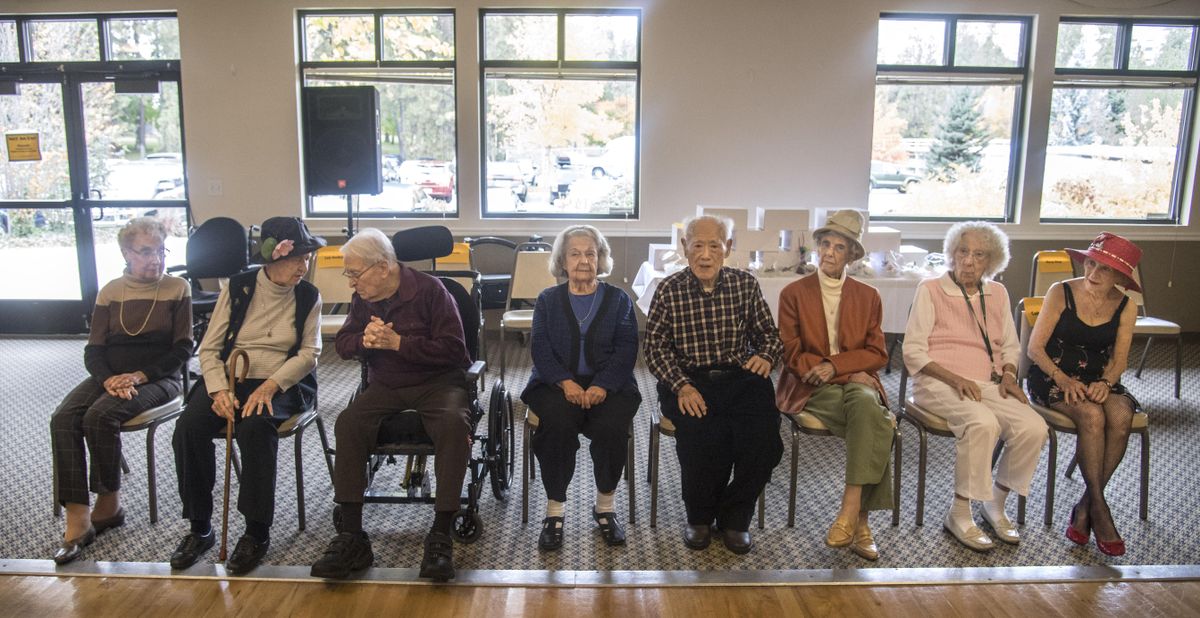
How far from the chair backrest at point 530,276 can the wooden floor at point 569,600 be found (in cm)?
296

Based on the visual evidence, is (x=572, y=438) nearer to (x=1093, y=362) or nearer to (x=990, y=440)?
(x=990, y=440)

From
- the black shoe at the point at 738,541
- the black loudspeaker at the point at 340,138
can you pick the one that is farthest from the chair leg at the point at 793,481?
the black loudspeaker at the point at 340,138

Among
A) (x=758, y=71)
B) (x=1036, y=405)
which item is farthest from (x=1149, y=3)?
(x=1036, y=405)

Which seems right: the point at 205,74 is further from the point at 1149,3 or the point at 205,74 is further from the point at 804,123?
the point at 1149,3

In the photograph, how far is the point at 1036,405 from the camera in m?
3.30

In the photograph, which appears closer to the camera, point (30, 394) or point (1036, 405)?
point (1036, 405)

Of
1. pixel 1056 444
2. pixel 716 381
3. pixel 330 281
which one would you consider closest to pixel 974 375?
pixel 1056 444

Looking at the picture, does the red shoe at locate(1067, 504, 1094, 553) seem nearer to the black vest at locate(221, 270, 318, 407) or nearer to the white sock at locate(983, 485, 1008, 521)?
the white sock at locate(983, 485, 1008, 521)

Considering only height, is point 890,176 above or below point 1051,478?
above

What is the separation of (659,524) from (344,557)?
120cm

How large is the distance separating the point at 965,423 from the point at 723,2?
13.8 ft

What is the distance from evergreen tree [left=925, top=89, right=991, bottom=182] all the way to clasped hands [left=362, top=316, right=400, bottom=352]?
204 inches

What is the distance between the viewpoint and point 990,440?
3006mm

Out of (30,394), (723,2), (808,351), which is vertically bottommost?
(30,394)
